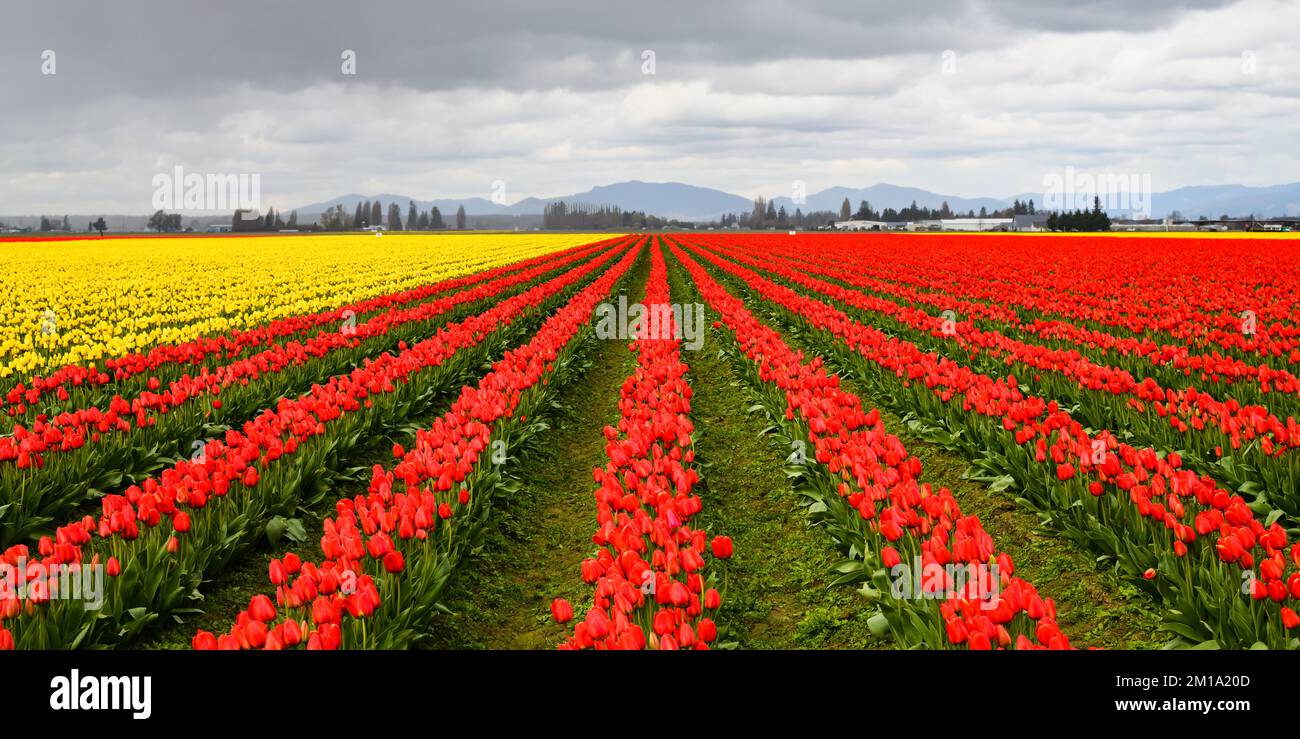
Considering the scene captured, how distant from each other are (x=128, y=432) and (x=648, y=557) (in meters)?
5.67

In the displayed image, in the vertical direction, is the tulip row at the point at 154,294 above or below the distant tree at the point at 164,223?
below

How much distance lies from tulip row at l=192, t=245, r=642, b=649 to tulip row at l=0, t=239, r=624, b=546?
7.56ft

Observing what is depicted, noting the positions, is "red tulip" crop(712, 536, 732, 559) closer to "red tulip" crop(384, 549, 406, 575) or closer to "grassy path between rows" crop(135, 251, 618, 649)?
"red tulip" crop(384, 549, 406, 575)

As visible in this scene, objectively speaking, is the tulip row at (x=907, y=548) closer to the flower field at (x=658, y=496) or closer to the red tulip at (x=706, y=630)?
the flower field at (x=658, y=496)

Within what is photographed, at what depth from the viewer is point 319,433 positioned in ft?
24.1

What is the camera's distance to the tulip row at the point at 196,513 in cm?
428

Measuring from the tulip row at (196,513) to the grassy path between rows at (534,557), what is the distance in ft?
5.40

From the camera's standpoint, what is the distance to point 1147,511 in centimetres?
480

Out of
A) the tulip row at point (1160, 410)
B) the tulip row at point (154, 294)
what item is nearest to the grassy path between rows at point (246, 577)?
the tulip row at point (154, 294)

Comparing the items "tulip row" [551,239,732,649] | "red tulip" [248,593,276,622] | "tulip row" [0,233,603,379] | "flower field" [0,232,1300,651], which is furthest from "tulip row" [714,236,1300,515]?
"tulip row" [0,233,603,379]

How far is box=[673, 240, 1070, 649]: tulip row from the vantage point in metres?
3.62
